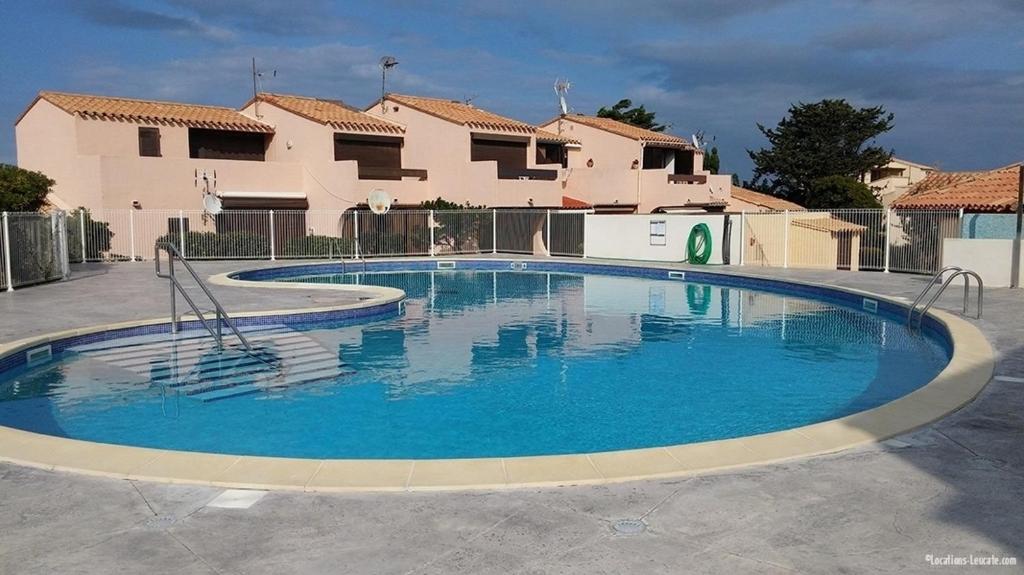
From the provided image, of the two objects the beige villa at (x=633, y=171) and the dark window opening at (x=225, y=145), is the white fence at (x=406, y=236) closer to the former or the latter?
the dark window opening at (x=225, y=145)

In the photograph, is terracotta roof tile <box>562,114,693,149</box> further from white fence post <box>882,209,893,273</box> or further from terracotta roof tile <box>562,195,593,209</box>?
white fence post <box>882,209,893,273</box>

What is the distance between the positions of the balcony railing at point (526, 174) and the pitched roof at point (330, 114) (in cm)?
521

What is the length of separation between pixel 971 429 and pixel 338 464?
16.4 feet

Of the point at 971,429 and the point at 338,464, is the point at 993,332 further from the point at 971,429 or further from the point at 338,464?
the point at 338,464

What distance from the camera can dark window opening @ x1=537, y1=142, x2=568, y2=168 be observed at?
38844 mm

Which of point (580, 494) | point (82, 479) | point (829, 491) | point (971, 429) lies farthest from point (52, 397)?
point (971, 429)

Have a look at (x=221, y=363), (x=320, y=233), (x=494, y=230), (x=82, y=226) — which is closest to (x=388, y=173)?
(x=320, y=233)

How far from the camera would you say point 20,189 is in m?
23.3

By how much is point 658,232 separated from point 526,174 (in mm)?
8926

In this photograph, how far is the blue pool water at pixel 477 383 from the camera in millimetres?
7836

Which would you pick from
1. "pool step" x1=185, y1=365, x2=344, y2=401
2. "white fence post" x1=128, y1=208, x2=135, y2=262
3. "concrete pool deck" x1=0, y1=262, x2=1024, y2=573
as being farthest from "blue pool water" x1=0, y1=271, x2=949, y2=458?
"white fence post" x1=128, y1=208, x2=135, y2=262

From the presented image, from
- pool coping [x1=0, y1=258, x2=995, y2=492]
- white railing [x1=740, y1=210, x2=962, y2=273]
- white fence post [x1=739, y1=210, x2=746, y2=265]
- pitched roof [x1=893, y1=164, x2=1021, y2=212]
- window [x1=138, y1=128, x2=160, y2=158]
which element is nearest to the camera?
pool coping [x1=0, y1=258, x2=995, y2=492]

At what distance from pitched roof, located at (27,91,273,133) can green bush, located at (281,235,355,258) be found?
655 centimetres

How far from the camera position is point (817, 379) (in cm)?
1031
